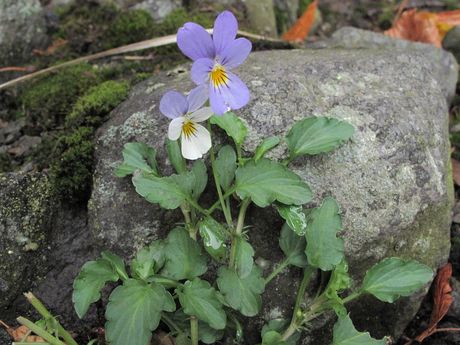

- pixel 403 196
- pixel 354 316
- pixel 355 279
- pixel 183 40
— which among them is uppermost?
pixel 183 40

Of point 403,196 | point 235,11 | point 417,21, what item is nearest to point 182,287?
point 403,196

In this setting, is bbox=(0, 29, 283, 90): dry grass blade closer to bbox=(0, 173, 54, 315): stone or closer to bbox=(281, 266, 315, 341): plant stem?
bbox=(0, 173, 54, 315): stone

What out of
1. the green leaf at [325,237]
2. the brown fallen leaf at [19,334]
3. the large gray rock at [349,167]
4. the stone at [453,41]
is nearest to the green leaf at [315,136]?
the large gray rock at [349,167]

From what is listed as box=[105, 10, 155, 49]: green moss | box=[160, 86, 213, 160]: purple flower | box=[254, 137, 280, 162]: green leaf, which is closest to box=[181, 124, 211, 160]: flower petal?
box=[160, 86, 213, 160]: purple flower

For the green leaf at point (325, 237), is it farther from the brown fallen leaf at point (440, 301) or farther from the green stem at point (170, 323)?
the brown fallen leaf at point (440, 301)

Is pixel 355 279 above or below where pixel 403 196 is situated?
below

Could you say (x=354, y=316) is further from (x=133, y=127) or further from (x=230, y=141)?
(x=133, y=127)
